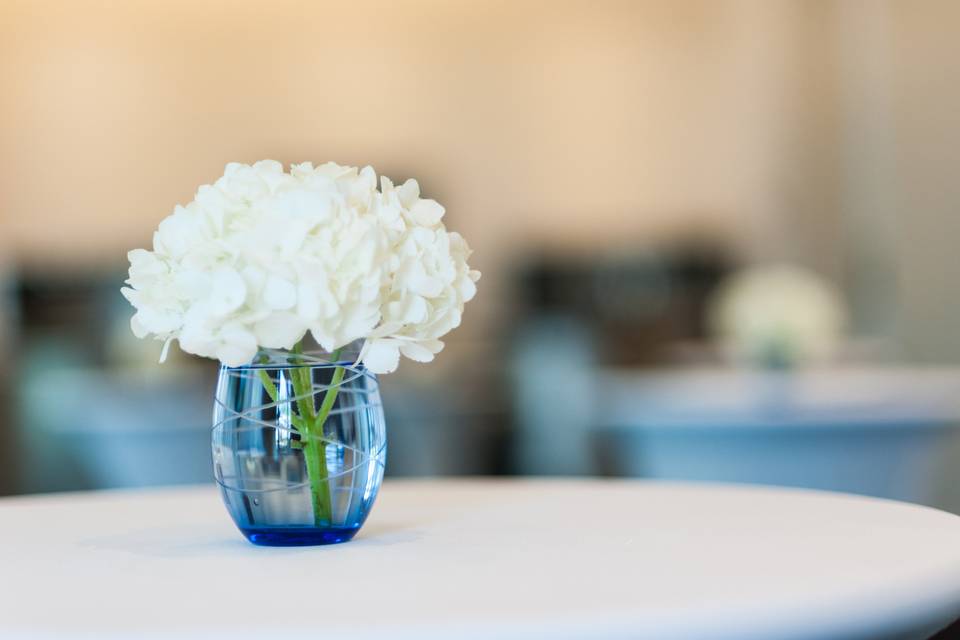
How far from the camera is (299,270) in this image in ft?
2.98

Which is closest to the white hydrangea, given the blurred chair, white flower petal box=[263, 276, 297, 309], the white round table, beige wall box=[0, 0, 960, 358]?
white flower petal box=[263, 276, 297, 309]

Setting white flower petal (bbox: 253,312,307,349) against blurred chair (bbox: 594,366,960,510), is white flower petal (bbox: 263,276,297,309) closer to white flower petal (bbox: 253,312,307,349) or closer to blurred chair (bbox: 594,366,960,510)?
white flower petal (bbox: 253,312,307,349)

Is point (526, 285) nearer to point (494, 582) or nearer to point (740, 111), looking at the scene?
point (740, 111)

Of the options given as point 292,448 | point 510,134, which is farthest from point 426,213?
point 510,134

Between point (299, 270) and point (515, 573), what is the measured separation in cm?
27

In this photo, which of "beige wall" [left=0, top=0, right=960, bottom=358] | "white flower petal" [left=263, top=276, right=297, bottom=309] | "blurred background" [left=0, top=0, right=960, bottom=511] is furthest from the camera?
"beige wall" [left=0, top=0, right=960, bottom=358]

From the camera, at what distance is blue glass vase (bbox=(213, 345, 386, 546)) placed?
3.21 feet

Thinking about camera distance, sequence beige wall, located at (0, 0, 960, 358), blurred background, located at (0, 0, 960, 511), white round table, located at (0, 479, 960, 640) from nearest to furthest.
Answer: white round table, located at (0, 479, 960, 640) < blurred background, located at (0, 0, 960, 511) < beige wall, located at (0, 0, 960, 358)

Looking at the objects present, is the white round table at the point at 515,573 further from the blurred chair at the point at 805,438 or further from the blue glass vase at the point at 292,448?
the blurred chair at the point at 805,438

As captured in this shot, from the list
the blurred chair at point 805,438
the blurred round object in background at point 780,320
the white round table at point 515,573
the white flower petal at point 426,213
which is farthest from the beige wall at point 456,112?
the white flower petal at point 426,213

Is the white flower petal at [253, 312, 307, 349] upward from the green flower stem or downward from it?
upward

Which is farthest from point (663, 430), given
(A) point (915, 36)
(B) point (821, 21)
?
(B) point (821, 21)

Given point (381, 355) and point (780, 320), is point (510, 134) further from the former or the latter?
point (381, 355)

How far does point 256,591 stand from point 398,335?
0.89ft
